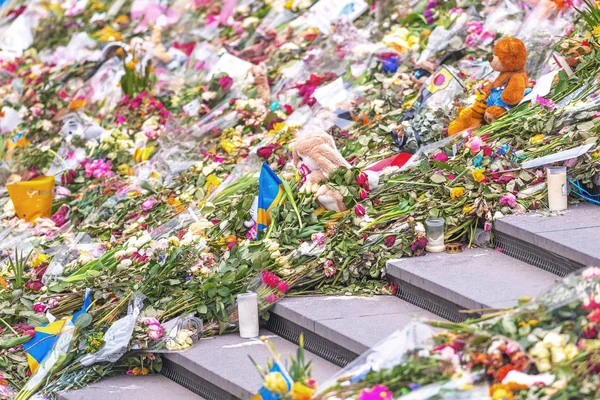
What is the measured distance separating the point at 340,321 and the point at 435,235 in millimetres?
623

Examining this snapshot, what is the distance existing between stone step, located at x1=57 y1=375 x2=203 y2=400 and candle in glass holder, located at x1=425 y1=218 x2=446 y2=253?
1.22 meters

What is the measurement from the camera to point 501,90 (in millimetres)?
5574

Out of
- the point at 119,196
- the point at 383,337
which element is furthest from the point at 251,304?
the point at 119,196

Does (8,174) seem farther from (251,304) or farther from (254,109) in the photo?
(251,304)

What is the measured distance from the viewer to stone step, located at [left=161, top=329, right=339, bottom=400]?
14.8 ft

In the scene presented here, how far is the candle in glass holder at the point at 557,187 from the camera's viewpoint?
493 cm

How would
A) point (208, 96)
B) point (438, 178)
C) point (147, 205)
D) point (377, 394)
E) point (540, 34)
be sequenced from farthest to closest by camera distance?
point (208, 96) → point (147, 205) → point (540, 34) → point (438, 178) → point (377, 394)

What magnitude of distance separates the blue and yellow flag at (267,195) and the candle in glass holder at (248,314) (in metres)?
0.50

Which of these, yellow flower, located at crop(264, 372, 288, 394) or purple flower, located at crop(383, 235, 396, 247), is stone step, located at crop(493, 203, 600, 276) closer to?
purple flower, located at crop(383, 235, 396, 247)

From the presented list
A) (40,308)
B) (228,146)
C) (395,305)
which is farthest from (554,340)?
(228,146)

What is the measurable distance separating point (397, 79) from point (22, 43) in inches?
172

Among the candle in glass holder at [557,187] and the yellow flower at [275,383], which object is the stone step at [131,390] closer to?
the yellow flower at [275,383]

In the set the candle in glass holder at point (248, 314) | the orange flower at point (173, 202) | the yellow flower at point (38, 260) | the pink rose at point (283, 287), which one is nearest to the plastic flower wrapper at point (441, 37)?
the orange flower at point (173, 202)

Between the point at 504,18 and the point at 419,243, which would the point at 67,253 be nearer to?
the point at 419,243
